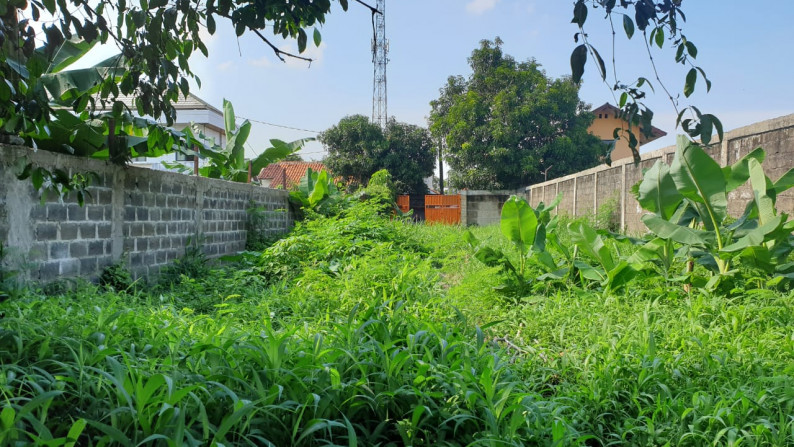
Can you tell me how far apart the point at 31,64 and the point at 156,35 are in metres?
0.48

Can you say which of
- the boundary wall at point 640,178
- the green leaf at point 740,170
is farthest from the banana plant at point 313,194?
the green leaf at point 740,170

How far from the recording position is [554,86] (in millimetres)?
23734

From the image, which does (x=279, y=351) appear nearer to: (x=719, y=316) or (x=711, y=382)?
(x=711, y=382)

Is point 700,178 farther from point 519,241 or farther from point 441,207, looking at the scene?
point 441,207

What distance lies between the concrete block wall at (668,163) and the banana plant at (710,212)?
0.85 m

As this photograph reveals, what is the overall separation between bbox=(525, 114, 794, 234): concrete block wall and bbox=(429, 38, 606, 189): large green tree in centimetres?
805

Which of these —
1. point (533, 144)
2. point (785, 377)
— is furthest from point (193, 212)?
point (533, 144)

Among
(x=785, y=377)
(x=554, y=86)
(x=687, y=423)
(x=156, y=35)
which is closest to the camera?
(x=156, y=35)

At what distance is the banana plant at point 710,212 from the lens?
452 centimetres

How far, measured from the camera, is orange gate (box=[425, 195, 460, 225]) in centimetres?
2330

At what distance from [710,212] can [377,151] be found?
2253cm

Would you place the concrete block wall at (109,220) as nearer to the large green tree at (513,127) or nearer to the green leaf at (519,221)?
the green leaf at (519,221)

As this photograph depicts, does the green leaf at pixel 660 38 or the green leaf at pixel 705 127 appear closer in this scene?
the green leaf at pixel 705 127

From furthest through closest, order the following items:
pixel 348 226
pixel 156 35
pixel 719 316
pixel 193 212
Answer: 1. pixel 348 226
2. pixel 193 212
3. pixel 719 316
4. pixel 156 35
